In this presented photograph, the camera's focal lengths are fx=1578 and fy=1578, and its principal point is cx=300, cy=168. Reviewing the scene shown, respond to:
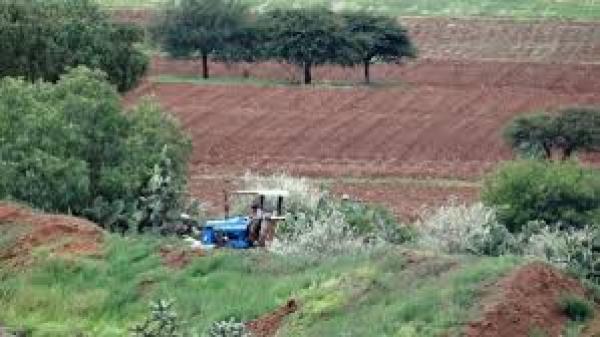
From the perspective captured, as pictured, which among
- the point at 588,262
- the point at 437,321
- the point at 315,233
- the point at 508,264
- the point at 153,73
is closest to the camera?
the point at 437,321

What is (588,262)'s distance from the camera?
25.2 meters

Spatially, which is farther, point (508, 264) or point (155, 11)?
point (155, 11)

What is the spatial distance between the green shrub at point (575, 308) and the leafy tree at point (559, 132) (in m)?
31.5

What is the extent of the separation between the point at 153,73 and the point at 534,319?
56752 millimetres

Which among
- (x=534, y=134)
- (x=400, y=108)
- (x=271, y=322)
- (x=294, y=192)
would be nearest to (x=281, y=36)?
(x=400, y=108)

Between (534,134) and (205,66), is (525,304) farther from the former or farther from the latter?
(205,66)

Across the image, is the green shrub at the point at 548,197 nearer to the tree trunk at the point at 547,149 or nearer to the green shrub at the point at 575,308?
the green shrub at the point at 575,308

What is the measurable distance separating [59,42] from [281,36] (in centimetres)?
2419

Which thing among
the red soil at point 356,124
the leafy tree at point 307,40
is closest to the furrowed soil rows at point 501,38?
the leafy tree at point 307,40

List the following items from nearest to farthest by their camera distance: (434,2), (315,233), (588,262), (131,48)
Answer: (588,262) → (315,233) → (131,48) → (434,2)

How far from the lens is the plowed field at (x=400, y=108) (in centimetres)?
5138

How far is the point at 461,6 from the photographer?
9950cm

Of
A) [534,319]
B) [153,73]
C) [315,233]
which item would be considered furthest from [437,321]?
[153,73]

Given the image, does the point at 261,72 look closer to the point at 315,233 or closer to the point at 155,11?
the point at 155,11
